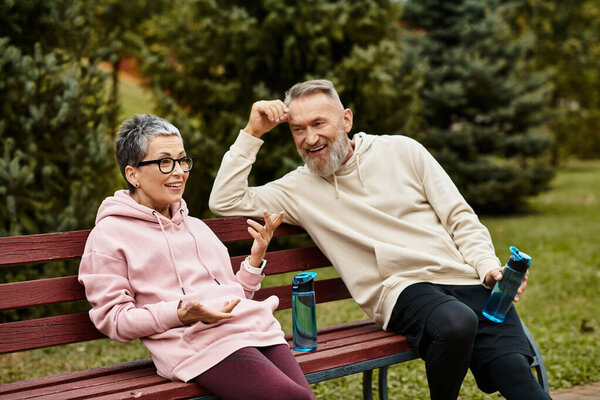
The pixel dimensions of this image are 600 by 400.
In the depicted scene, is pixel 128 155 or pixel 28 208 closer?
pixel 128 155

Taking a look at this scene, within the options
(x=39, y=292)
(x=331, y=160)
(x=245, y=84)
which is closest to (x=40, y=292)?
(x=39, y=292)

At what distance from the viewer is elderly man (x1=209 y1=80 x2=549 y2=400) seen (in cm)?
343

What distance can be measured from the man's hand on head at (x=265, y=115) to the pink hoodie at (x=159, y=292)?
0.79 metres

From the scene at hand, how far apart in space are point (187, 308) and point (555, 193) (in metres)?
17.8

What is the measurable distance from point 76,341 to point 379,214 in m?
1.61

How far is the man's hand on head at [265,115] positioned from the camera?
3.49 m

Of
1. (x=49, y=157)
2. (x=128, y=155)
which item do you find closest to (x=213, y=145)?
(x=49, y=157)

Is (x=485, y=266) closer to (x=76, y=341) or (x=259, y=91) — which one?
(x=76, y=341)

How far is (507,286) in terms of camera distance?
10.7 feet

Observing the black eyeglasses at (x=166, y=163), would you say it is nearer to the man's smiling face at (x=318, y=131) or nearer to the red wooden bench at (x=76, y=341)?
the red wooden bench at (x=76, y=341)

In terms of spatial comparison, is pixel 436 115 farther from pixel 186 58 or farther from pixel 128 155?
pixel 128 155

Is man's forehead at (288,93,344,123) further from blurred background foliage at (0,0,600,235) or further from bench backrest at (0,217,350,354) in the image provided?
blurred background foliage at (0,0,600,235)

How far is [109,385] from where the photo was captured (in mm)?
2787

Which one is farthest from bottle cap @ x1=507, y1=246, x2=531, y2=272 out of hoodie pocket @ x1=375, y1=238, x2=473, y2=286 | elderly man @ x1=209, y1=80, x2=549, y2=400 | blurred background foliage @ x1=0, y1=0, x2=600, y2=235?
blurred background foliage @ x1=0, y1=0, x2=600, y2=235
